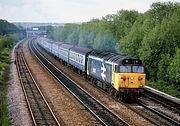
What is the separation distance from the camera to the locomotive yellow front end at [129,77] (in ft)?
96.9

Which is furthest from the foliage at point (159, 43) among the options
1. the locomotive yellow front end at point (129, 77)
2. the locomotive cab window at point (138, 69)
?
the locomotive yellow front end at point (129, 77)

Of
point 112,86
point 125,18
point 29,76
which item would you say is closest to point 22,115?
point 112,86

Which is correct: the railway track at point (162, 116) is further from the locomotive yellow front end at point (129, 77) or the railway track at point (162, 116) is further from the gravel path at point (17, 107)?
the gravel path at point (17, 107)

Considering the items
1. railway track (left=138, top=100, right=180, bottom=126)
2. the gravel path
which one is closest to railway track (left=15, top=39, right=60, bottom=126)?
the gravel path

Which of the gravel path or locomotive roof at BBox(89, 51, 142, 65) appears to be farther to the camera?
locomotive roof at BBox(89, 51, 142, 65)

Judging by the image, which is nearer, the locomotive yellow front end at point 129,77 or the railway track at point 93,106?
the railway track at point 93,106

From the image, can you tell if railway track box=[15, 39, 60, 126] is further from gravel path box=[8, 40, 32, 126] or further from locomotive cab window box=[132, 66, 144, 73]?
locomotive cab window box=[132, 66, 144, 73]

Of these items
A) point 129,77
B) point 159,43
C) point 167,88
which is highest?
point 159,43

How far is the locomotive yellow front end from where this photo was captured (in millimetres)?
29531

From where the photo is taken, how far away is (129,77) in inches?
1168

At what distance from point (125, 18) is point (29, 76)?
33230mm

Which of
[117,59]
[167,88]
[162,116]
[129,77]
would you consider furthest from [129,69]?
[167,88]

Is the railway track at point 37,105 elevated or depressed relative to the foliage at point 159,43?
depressed

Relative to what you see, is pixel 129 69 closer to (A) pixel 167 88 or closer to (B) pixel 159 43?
(A) pixel 167 88
